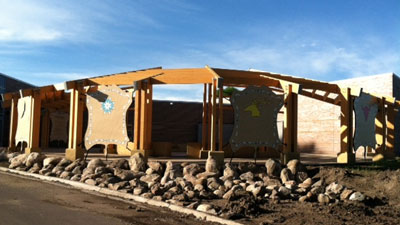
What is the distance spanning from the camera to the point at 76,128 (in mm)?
15859

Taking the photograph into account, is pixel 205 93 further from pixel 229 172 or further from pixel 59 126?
pixel 59 126

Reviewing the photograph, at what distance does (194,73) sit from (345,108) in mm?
6548

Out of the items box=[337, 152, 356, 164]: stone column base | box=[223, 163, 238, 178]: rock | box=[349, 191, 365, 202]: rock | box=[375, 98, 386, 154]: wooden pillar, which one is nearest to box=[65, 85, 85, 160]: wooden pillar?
box=[223, 163, 238, 178]: rock

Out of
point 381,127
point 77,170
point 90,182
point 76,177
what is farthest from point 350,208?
point 381,127

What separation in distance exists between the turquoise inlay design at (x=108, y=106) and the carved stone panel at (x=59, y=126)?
15.4 meters

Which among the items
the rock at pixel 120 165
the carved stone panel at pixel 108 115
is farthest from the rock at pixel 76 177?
the carved stone panel at pixel 108 115

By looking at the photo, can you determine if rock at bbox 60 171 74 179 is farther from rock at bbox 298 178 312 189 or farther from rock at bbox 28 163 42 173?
rock at bbox 298 178 312 189

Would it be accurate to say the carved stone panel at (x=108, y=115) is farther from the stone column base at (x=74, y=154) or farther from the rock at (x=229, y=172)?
the rock at (x=229, y=172)

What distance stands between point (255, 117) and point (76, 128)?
723cm

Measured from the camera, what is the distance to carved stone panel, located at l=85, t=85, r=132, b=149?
14.8 m

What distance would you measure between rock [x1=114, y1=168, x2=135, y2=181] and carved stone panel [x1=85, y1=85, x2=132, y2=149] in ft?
6.27

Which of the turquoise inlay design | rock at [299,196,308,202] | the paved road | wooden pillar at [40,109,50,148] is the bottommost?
the paved road

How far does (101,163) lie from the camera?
13.8 m

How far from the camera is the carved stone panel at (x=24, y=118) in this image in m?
18.1
